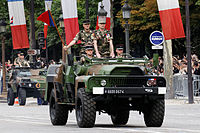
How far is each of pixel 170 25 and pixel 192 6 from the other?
68.4 ft

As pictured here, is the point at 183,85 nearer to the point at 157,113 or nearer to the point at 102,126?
the point at 102,126

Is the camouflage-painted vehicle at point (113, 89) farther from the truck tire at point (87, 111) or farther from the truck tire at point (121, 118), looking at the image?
the truck tire at point (121, 118)

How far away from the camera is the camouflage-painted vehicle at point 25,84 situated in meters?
29.6

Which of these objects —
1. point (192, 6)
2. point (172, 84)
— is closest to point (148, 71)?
point (172, 84)

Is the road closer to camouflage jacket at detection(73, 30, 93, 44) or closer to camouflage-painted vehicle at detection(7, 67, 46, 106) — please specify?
camouflage jacket at detection(73, 30, 93, 44)

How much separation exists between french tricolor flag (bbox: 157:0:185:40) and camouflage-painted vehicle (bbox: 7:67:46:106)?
18.1ft

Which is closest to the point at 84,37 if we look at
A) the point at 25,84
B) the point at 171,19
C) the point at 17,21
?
the point at 171,19

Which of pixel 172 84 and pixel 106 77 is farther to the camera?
pixel 172 84

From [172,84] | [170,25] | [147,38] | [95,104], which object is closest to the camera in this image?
[95,104]

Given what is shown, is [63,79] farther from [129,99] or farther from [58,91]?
[129,99]

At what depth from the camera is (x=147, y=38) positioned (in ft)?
178

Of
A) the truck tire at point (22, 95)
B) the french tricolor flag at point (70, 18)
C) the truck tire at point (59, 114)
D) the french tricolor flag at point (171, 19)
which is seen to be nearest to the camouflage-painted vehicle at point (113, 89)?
the truck tire at point (59, 114)

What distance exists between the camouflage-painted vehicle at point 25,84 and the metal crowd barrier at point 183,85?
18.6 feet

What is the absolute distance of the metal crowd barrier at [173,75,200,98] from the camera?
98.8 ft
